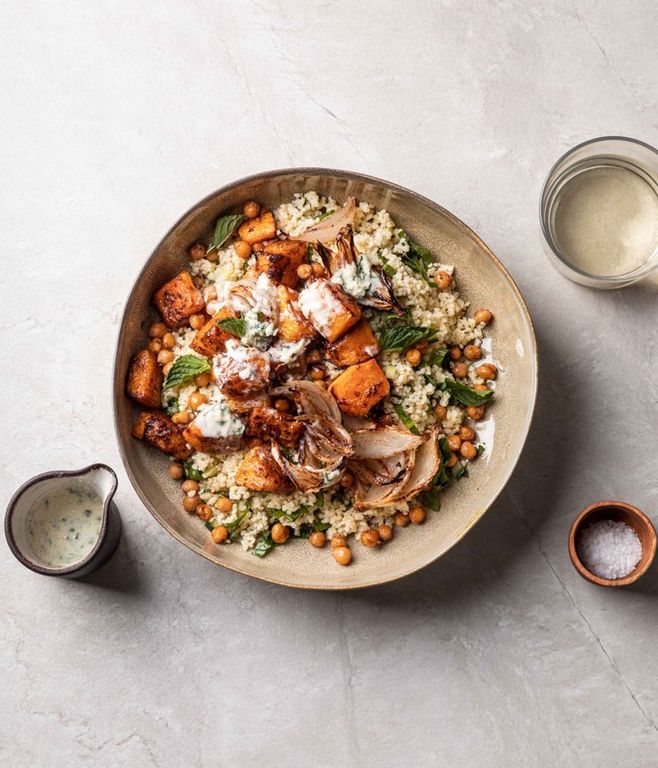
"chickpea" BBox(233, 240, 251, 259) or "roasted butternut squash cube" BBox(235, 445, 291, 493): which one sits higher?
"chickpea" BBox(233, 240, 251, 259)

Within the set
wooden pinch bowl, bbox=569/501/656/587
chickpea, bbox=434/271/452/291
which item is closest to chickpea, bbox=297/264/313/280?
chickpea, bbox=434/271/452/291

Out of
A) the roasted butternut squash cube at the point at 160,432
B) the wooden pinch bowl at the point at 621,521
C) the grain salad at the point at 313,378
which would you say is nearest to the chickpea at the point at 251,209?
the grain salad at the point at 313,378

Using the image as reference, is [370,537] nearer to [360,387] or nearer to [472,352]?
[360,387]

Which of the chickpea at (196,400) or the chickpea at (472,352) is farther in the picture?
the chickpea at (472,352)

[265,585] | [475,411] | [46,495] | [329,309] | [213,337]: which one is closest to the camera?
[329,309]

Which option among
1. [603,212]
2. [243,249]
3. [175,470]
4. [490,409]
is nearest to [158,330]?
[243,249]

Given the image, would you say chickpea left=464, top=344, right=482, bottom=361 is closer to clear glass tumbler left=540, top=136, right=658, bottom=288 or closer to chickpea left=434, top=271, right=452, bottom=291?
chickpea left=434, top=271, right=452, bottom=291

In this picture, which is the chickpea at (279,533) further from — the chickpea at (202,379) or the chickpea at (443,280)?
the chickpea at (443,280)
